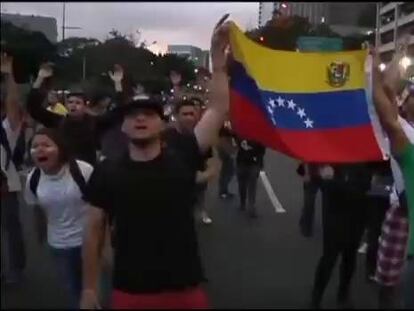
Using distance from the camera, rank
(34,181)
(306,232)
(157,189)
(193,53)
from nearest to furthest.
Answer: (157,189) → (193,53) → (34,181) → (306,232)

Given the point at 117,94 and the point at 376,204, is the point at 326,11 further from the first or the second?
the point at 376,204

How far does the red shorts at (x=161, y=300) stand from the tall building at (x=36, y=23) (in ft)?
2.83

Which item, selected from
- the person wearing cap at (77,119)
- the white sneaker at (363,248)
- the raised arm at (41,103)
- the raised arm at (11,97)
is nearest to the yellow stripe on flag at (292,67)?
the person wearing cap at (77,119)

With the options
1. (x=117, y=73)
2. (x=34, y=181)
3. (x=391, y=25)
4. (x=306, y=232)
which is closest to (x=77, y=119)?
(x=34, y=181)

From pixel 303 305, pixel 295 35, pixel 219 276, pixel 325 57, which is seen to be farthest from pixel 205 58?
pixel 219 276

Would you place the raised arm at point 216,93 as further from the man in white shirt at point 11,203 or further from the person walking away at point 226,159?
the man in white shirt at point 11,203

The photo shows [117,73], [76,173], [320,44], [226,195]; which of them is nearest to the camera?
[117,73]

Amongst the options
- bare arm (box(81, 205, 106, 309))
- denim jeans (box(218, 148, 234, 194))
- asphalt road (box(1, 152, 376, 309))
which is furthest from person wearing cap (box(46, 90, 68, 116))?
bare arm (box(81, 205, 106, 309))

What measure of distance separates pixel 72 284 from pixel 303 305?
86 cm

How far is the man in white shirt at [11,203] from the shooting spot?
395 cm

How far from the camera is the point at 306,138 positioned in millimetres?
3734

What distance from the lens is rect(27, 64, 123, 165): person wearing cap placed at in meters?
3.31

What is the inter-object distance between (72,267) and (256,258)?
1.02 metres

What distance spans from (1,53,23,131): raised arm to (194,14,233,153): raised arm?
0.65 meters
